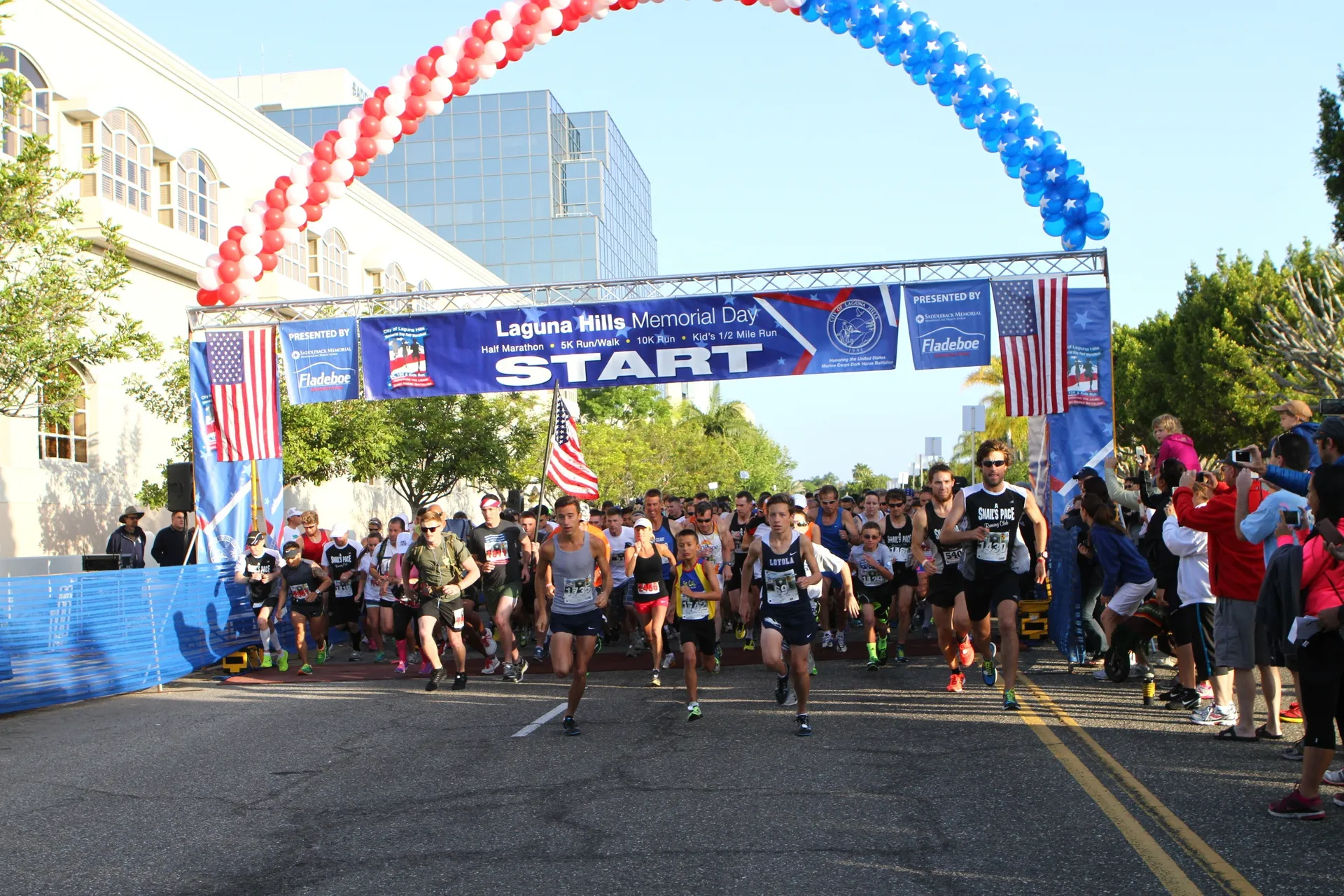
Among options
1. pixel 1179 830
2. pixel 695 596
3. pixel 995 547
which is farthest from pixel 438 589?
pixel 1179 830

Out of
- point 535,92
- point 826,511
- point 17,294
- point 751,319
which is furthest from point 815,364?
point 535,92

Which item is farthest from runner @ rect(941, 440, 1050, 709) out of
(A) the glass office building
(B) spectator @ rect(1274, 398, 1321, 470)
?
(A) the glass office building

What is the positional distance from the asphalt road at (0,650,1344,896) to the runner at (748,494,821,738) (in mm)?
625

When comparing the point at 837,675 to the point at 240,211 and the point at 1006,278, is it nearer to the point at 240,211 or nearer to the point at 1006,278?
the point at 1006,278

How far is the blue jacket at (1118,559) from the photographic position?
10.1 meters

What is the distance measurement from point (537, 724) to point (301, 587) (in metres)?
5.96

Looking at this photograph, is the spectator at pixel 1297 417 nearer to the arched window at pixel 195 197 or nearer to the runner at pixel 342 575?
the runner at pixel 342 575

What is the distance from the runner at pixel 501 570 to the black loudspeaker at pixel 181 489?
5636 mm

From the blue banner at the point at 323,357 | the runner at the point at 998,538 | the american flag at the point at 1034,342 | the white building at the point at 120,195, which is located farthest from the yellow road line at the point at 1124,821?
the white building at the point at 120,195

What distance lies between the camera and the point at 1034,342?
15.7 m

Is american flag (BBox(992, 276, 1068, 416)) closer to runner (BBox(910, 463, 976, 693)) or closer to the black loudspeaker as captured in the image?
runner (BBox(910, 463, 976, 693))

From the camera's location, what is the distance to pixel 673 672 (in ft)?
44.0

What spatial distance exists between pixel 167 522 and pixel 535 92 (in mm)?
57519

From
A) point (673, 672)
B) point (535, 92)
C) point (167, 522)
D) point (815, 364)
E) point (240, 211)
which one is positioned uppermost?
point (535, 92)
